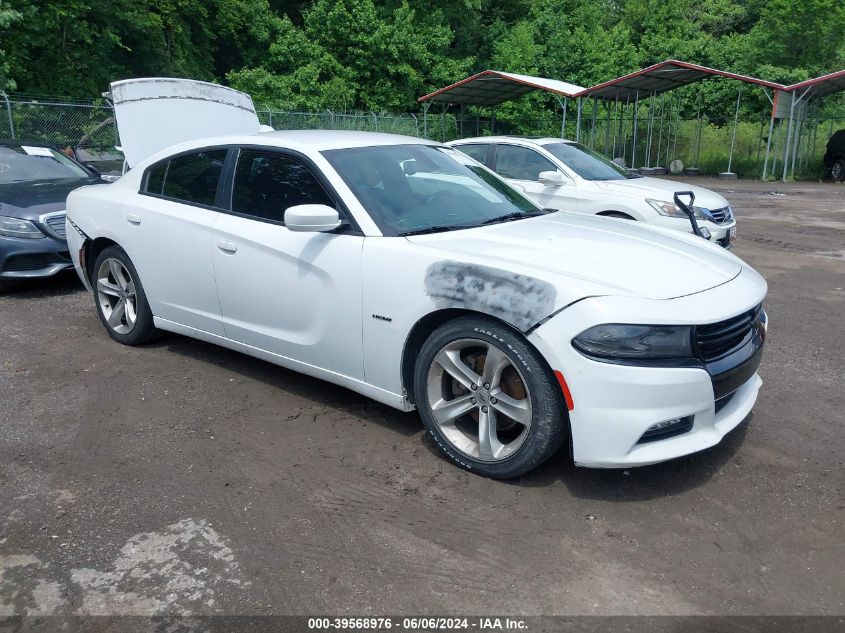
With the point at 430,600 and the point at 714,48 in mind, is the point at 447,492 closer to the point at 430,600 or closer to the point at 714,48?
the point at 430,600

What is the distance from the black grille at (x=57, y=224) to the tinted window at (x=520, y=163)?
17.1ft

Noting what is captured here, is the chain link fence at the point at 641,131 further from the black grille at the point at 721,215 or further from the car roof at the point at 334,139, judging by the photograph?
the car roof at the point at 334,139

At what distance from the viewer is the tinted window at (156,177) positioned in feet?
16.6

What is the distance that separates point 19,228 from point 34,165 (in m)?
1.83

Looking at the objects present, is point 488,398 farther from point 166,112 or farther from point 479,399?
point 166,112

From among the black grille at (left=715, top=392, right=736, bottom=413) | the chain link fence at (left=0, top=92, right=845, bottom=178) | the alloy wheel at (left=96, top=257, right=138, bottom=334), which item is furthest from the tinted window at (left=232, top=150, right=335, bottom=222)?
the chain link fence at (left=0, top=92, right=845, bottom=178)

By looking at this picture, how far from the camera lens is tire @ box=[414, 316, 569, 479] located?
3162 millimetres

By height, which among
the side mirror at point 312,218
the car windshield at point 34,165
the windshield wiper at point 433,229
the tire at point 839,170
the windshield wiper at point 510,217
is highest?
the side mirror at point 312,218

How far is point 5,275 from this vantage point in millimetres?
7012

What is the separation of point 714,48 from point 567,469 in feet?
111

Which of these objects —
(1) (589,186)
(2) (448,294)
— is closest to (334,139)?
(2) (448,294)

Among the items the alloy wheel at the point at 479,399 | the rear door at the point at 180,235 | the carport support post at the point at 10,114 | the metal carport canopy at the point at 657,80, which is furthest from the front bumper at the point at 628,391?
the metal carport canopy at the point at 657,80

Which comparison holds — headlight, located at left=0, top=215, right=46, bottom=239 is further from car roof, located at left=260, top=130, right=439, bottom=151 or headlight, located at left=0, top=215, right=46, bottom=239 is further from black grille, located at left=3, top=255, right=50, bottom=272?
car roof, located at left=260, top=130, right=439, bottom=151

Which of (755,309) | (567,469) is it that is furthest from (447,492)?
(755,309)
